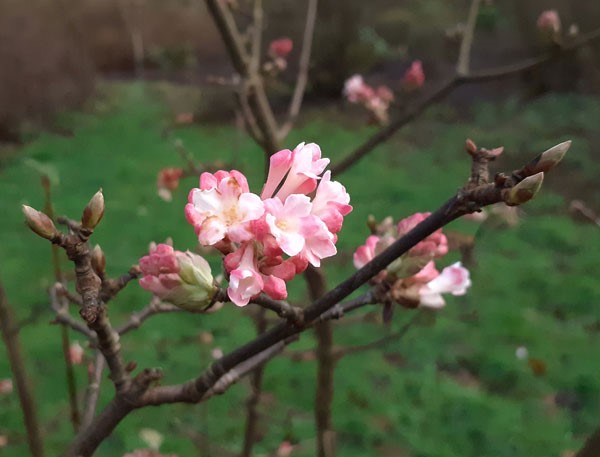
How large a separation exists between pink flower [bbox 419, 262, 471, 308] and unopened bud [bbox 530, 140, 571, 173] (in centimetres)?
32

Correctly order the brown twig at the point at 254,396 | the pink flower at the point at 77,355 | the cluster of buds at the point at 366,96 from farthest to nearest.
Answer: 1. the cluster of buds at the point at 366,96
2. the pink flower at the point at 77,355
3. the brown twig at the point at 254,396

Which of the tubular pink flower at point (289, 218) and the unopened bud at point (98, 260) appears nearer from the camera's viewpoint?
the tubular pink flower at point (289, 218)

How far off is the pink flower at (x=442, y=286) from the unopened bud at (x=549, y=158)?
0.32m

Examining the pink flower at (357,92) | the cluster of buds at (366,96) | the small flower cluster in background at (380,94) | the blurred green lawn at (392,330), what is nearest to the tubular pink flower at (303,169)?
the blurred green lawn at (392,330)

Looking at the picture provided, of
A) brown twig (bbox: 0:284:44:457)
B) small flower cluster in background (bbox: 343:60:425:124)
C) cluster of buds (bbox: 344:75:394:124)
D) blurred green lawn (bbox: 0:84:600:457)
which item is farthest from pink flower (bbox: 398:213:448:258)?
cluster of buds (bbox: 344:75:394:124)

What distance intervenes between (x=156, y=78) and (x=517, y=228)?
723 centimetres

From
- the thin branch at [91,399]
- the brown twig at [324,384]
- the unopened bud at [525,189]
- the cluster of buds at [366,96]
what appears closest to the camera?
the unopened bud at [525,189]

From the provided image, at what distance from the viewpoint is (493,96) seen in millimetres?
8414

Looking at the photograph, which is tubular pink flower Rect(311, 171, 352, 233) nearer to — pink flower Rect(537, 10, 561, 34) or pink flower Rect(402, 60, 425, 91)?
pink flower Rect(537, 10, 561, 34)

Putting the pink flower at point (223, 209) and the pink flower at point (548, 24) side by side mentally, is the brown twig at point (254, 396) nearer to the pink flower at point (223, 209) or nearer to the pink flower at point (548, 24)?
the pink flower at point (548, 24)

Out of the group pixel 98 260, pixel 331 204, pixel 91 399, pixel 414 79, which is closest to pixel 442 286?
pixel 331 204

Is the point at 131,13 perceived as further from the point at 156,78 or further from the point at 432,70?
the point at 432,70

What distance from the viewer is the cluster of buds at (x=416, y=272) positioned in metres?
0.83

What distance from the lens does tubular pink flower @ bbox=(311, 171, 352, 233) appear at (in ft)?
2.35
